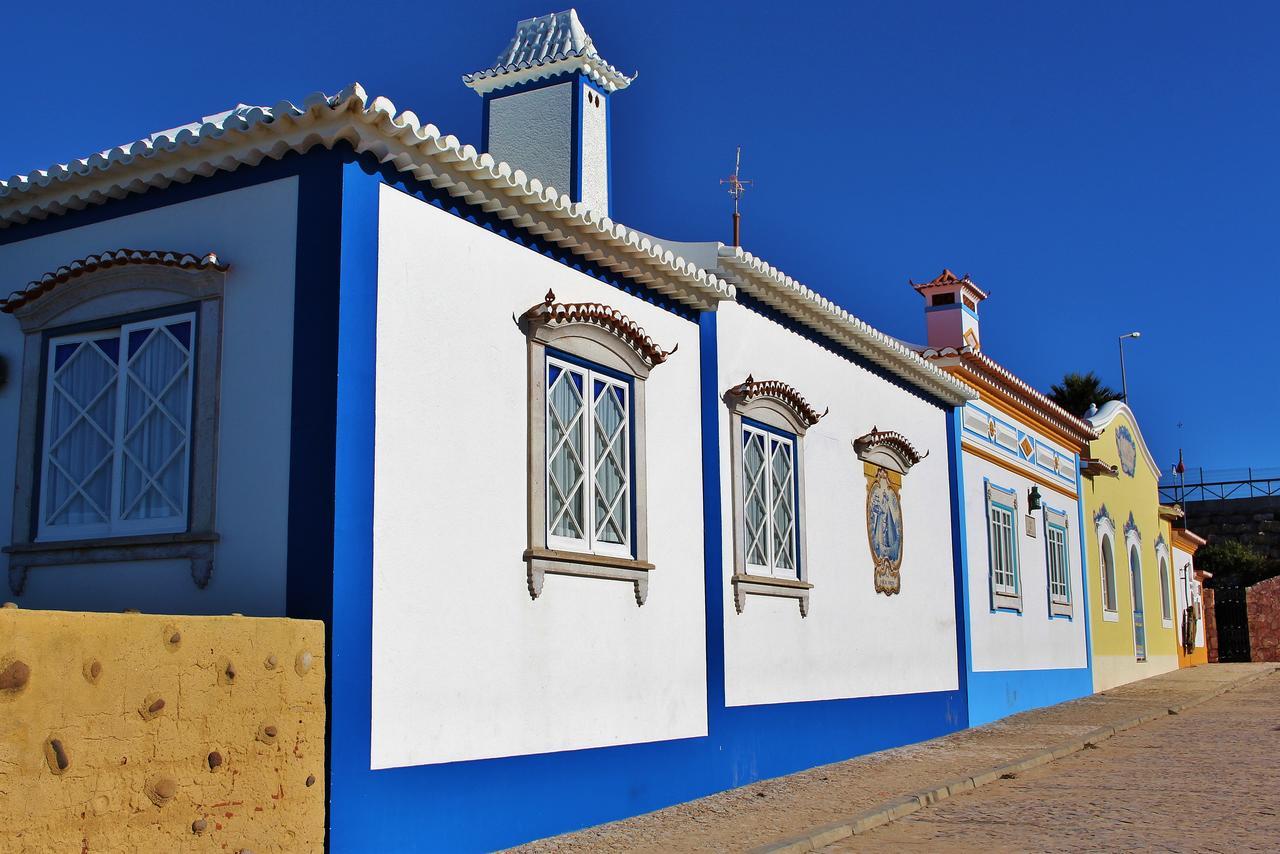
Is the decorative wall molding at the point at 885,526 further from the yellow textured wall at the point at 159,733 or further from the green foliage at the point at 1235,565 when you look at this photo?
the green foliage at the point at 1235,565

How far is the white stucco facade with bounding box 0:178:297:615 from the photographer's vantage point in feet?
21.6

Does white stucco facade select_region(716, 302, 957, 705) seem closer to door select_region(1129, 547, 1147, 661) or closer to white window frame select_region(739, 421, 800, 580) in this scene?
white window frame select_region(739, 421, 800, 580)

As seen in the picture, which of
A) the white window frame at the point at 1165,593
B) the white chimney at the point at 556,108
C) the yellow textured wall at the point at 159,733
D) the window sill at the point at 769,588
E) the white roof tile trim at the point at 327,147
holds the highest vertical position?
the white chimney at the point at 556,108

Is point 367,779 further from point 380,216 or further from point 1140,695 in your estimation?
point 1140,695

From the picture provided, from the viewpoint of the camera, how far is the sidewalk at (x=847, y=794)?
7.50 meters

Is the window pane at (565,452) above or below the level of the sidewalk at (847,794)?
above

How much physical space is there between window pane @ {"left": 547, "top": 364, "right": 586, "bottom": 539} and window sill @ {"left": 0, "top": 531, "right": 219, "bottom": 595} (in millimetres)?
2099

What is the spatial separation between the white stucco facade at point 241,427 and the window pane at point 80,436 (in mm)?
369

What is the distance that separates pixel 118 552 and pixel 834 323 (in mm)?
6961

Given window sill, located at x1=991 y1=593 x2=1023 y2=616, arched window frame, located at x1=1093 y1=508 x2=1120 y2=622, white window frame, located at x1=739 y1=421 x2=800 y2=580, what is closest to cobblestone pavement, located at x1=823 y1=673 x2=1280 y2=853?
white window frame, located at x1=739 y1=421 x2=800 y2=580

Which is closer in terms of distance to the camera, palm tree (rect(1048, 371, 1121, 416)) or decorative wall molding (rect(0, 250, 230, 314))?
decorative wall molding (rect(0, 250, 230, 314))

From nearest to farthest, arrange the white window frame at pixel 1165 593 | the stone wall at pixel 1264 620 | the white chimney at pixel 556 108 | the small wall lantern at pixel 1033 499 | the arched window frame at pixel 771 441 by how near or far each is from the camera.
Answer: the arched window frame at pixel 771 441 → the white chimney at pixel 556 108 → the small wall lantern at pixel 1033 499 → the white window frame at pixel 1165 593 → the stone wall at pixel 1264 620

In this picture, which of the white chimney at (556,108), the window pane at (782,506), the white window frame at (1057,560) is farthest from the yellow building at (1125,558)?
the white chimney at (556,108)

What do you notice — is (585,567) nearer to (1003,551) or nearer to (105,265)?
(105,265)
